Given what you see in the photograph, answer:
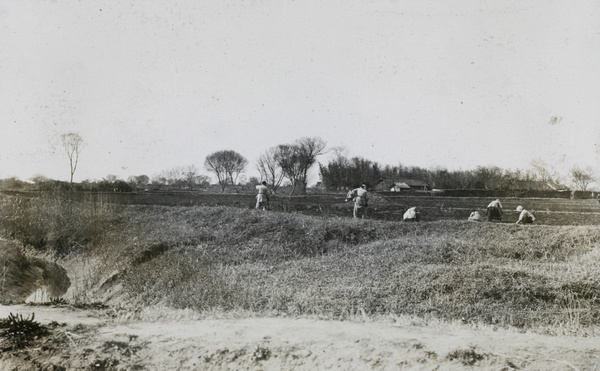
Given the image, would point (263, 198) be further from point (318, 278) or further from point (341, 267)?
point (318, 278)

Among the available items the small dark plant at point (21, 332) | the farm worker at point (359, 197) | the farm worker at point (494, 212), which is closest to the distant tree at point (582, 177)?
the farm worker at point (494, 212)

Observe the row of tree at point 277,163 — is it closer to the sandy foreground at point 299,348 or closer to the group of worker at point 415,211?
the group of worker at point 415,211

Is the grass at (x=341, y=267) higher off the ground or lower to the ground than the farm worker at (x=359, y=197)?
lower

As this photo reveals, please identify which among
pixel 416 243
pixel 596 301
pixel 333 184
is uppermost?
pixel 333 184

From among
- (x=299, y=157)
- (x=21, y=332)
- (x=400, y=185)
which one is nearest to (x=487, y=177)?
(x=299, y=157)

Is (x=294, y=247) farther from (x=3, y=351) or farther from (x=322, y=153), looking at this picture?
(x=3, y=351)

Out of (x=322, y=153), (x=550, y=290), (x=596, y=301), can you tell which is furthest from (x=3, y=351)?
(x=596, y=301)
